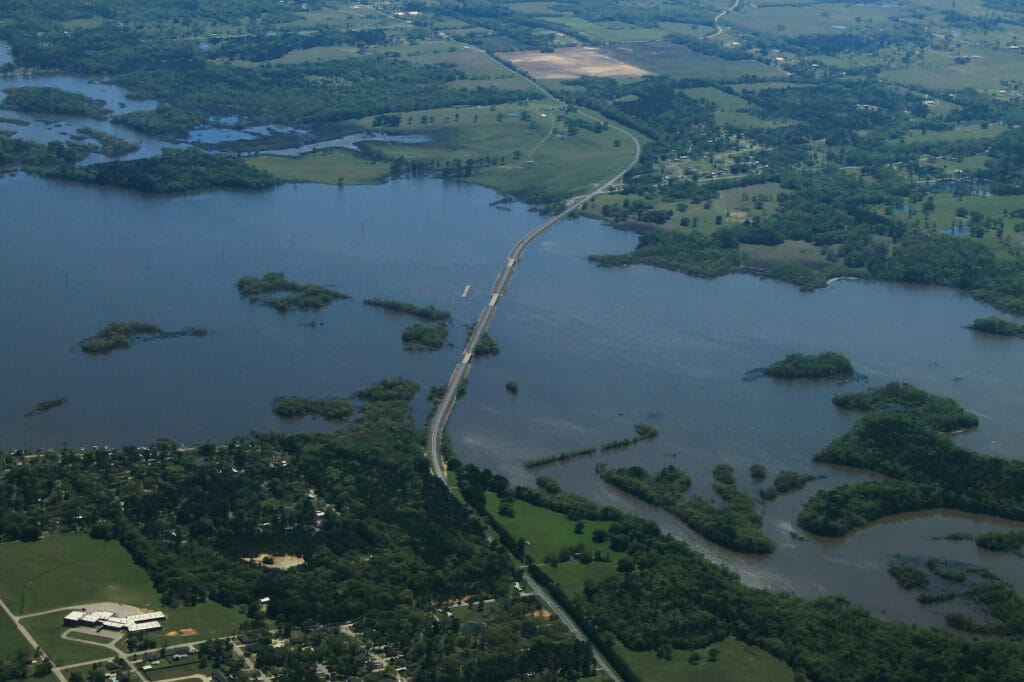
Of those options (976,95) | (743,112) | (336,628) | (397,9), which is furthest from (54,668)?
(397,9)

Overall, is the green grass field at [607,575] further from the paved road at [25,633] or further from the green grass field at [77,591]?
the paved road at [25,633]

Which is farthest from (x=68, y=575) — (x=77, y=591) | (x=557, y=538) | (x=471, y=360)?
(x=471, y=360)

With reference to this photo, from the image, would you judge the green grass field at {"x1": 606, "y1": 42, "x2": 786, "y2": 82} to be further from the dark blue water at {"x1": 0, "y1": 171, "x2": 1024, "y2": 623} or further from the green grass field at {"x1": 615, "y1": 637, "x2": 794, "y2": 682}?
the green grass field at {"x1": 615, "y1": 637, "x2": 794, "y2": 682}

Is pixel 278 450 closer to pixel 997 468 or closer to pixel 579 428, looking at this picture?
pixel 579 428

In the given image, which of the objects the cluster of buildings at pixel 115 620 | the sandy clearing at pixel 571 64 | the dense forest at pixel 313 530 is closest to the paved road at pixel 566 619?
the dense forest at pixel 313 530

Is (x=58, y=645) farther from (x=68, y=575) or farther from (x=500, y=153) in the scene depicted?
(x=500, y=153)

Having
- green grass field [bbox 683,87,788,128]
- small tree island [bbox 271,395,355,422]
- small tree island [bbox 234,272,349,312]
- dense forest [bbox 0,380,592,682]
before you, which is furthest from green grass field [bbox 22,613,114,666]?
green grass field [bbox 683,87,788,128]

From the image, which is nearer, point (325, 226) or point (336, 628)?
point (336, 628)
